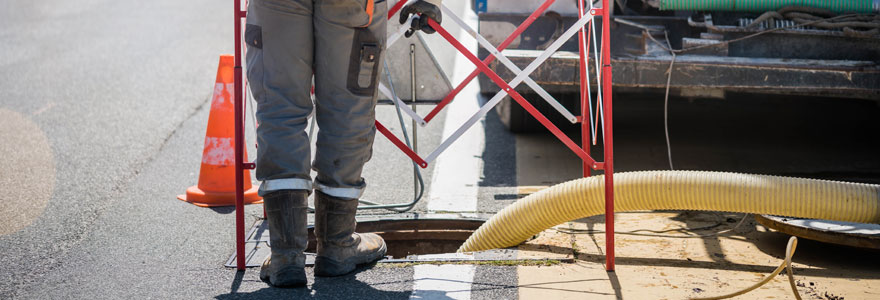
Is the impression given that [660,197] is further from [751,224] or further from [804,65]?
[804,65]

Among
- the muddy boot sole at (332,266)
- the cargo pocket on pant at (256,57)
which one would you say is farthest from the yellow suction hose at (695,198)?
the cargo pocket on pant at (256,57)

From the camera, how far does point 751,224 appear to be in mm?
4430

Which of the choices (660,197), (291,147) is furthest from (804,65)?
(291,147)

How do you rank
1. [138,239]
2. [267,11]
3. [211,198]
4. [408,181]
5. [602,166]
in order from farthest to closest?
[408,181]
[211,198]
[138,239]
[602,166]
[267,11]

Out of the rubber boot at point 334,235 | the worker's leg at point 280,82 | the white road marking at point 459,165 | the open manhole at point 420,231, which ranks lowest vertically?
the open manhole at point 420,231

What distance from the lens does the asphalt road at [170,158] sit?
372 cm

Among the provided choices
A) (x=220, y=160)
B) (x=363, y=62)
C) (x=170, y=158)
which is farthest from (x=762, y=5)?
(x=170, y=158)

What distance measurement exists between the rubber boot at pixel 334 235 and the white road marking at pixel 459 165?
1208 millimetres

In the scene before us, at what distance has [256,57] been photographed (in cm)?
346

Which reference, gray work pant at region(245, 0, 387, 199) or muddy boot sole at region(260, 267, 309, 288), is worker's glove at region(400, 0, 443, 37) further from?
muddy boot sole at region(260, 267, 309, 288)

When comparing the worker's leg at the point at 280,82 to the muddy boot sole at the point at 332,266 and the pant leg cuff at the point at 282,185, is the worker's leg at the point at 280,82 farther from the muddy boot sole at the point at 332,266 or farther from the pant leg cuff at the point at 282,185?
the muddy boot sole at the point at 332,266

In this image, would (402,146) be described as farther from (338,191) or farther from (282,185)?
(282,185)

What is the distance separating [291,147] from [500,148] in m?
3.00

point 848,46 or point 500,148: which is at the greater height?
point 848,46
